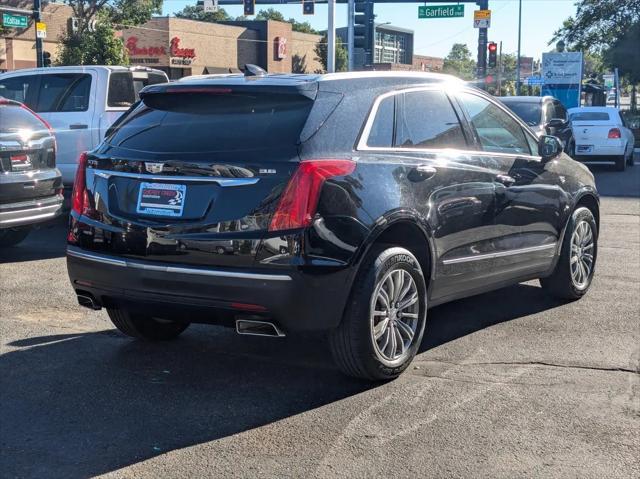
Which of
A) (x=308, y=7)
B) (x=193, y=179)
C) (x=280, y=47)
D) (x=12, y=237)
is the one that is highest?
(x=280, y=47)

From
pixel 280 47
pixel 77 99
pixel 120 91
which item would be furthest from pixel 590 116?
pixel 280 47

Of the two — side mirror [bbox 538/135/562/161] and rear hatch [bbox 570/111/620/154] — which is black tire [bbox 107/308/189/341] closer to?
side mirror [bbox 538/135/562/161]

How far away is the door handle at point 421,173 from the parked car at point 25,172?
15.3ft

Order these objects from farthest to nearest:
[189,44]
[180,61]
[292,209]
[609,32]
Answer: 1. [189,44]
2. [180,61]
3. [609,32]
4. [292,209]

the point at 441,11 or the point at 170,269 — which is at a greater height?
the point at 441,11

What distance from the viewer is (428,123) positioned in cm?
556

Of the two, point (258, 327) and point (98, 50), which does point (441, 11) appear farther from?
point (258, 327)

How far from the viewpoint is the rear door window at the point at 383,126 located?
Result: 5.05m

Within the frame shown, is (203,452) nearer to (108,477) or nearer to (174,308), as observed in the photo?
(108,477)

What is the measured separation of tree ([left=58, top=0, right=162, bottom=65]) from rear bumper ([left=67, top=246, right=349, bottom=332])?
1620 inches

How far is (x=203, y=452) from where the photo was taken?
4059mm

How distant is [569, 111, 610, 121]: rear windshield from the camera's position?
21442mm

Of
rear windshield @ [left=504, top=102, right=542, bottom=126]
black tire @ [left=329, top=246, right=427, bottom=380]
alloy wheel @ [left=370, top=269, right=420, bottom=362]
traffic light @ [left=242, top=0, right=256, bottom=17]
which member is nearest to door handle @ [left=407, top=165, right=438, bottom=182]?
black tire @ [left=329, top=246, right=427, bottom=380]

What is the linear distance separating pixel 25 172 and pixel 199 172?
457 cm
